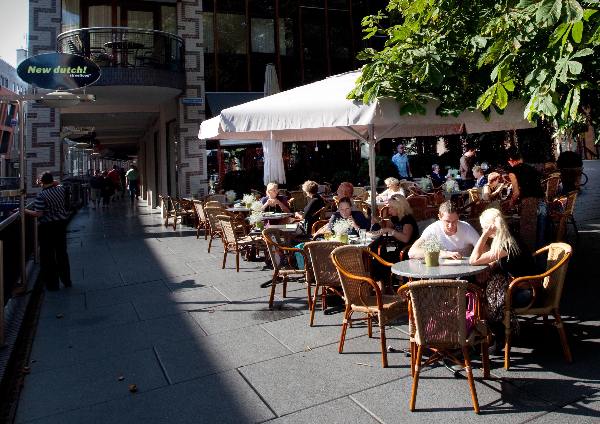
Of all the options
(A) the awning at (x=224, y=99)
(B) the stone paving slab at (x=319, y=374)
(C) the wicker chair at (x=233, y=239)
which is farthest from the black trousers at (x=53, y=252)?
(A) the awning at (x=224, y=99)

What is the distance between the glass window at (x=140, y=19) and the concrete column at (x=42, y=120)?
2255 millimetres

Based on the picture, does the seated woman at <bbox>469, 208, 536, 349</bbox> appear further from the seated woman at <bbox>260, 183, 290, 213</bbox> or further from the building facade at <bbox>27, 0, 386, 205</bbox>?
the building facade at <bbox>27, 0, 386, 205</bbox>

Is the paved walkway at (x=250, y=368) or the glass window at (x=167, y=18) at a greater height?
the glass window at (x=167, y=18)

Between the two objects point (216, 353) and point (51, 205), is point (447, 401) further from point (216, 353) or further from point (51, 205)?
point (51, 205)

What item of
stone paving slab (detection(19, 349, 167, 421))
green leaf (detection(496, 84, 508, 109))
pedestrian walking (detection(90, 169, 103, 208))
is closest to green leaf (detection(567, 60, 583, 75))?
green leaf (detection(496, 84, 508, 109))

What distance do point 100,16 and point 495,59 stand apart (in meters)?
14.6

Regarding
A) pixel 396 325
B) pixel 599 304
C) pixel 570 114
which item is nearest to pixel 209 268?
pixel 396 325

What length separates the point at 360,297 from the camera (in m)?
4.50

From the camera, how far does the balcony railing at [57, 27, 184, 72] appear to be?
13.7 metres

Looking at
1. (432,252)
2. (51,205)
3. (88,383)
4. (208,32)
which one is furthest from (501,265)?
(208,32)

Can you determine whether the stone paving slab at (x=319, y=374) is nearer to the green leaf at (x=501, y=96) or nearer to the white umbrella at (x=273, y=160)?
the green leaf at (x=501, y=96)

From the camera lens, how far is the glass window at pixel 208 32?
19281 millimetres

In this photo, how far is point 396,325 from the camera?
513cm

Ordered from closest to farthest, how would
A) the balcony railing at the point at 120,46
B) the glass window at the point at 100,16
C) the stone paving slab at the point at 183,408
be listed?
the stone paving slab at the point at 183,408
the balcony railing at the point at 120,46
the glass window at the point at 100,16
